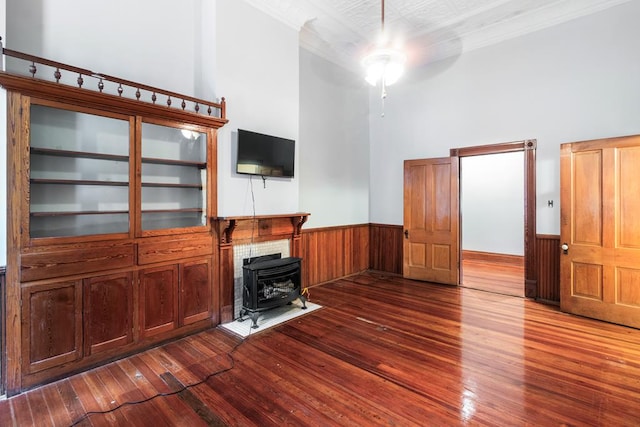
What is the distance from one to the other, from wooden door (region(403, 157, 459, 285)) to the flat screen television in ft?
8.35

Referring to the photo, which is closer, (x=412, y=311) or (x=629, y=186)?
(x=629, y=186)

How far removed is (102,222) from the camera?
2.91 metres

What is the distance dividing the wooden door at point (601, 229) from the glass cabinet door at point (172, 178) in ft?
15.0

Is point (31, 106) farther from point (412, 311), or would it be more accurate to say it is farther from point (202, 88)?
point (412, 311)

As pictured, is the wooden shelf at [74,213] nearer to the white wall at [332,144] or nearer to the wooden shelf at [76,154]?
the wooden shelf at [76,154]

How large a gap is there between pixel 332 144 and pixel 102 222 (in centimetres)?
376

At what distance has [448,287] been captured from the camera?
5215 millimetres

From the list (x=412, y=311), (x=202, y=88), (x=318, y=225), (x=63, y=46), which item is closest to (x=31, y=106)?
(x=63, y=46)

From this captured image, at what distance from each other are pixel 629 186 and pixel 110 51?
19.3ft

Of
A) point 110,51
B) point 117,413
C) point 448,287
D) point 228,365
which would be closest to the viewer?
point 117,413

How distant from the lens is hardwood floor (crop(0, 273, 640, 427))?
2098 mm

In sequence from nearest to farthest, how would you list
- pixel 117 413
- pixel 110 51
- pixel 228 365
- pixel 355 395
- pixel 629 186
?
pixel 117 413
pixel 355 395
pixel 228 365
pixel 110 51
pixel 629 186

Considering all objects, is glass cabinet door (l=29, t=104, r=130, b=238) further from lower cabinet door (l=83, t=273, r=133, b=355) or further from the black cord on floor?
the black cord on floor

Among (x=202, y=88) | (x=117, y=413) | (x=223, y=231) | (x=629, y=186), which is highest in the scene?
(x=202, y=88)
